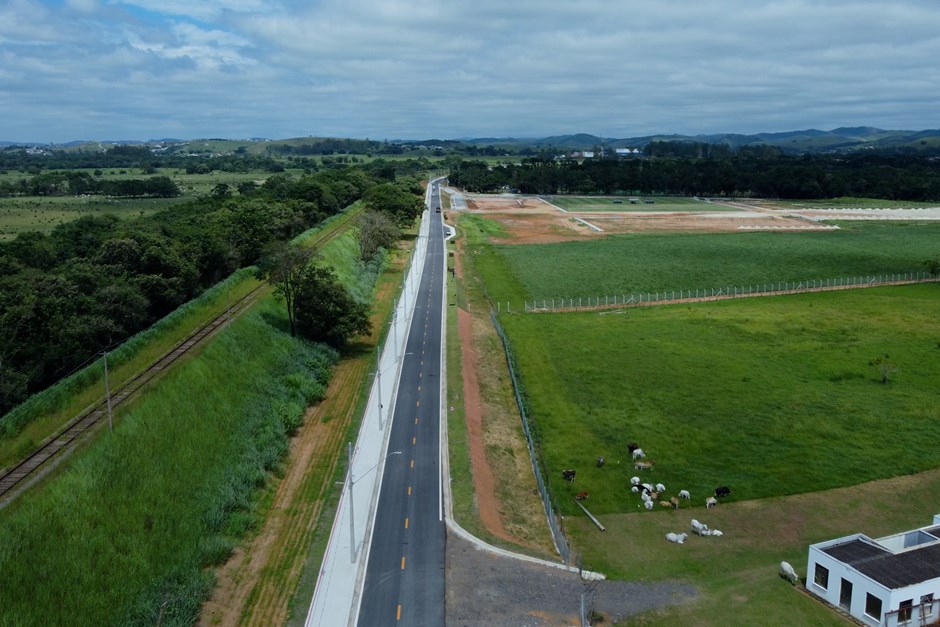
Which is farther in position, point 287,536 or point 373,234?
point 373,234

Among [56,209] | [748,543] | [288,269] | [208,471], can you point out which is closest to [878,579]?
[748,543]

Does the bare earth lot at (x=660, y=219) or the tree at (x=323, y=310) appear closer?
the tree at (x=323, y=310)

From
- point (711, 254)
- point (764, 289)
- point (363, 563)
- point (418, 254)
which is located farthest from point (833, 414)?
point (418, 254)

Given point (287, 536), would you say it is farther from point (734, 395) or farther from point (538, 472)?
point (734, 395)

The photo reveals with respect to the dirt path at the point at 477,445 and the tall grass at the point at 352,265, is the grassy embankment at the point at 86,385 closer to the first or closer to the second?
the tall grass at the point at 352,265

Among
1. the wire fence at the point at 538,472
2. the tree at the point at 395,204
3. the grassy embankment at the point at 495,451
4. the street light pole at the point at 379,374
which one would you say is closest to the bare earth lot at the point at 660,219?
the tree at the point at 395,204
